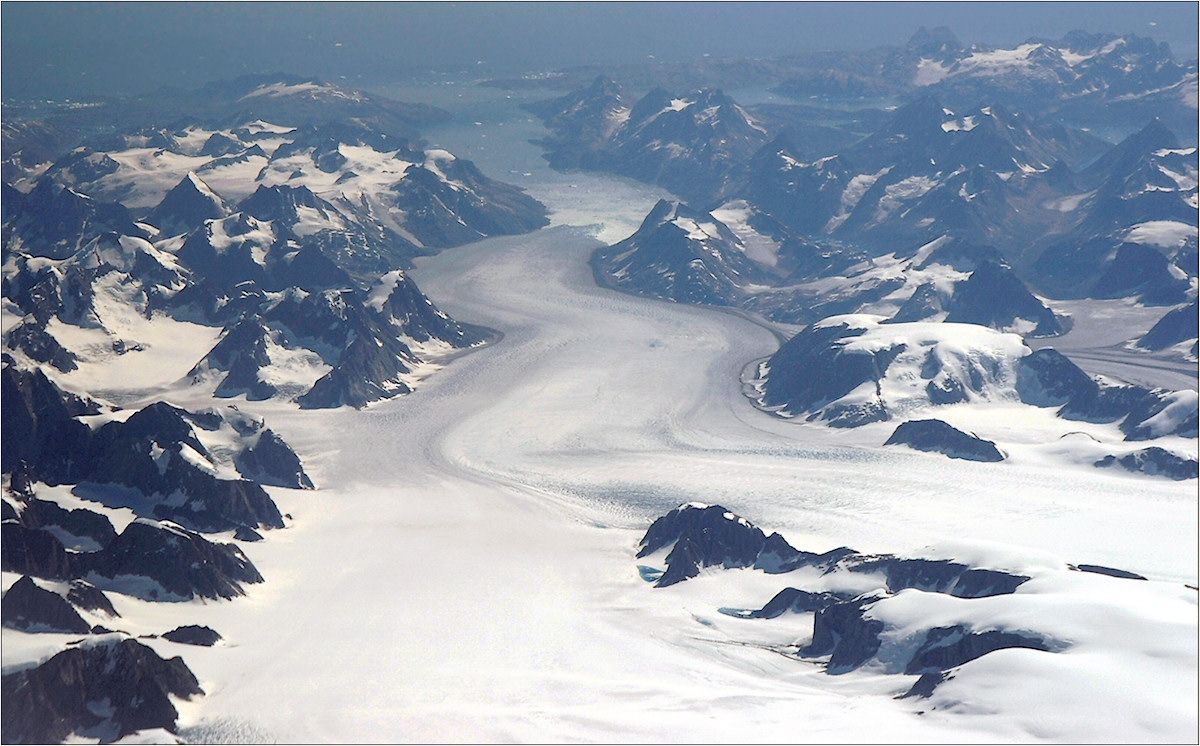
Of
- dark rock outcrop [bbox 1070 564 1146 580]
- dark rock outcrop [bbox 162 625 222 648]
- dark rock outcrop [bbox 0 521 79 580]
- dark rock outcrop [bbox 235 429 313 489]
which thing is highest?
dark rock outcrop [bbox 0 521 79 580]

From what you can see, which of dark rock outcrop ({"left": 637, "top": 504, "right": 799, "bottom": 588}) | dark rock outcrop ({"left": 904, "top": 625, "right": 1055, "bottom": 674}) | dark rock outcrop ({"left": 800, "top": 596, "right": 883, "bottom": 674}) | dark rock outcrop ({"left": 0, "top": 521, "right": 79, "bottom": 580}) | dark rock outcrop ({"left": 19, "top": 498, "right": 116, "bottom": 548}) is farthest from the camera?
dark rock outcrop ({"left": 637, "top": 504, "right": 799, "bottom": 588})

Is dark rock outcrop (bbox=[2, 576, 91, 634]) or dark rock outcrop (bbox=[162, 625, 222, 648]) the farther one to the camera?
dark rock outcrop (bbox=[162, 625, 222, 648])

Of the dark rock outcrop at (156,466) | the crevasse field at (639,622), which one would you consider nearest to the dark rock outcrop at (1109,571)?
the crevasse field at (639,622)

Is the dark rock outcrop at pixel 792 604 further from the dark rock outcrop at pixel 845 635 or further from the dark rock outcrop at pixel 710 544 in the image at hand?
the dark rock outcrop at pixel 710 544

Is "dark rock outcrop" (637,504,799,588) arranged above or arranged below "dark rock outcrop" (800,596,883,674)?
below

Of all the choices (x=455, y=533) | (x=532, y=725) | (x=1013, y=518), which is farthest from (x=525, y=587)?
(x=1013, y=518)

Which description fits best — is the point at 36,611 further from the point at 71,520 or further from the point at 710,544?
the point at 710,544

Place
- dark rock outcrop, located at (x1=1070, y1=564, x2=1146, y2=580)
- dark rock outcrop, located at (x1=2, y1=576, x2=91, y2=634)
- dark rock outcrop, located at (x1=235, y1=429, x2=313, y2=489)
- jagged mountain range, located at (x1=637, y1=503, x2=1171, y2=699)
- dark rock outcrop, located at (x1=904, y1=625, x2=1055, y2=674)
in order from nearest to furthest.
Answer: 1. dark rock outcrop, located at (x1=904, y1=625, x2=1055, y2=674)
2. dark rock outcrop, located at (x1=2, y1=576, x2=91, y2=634)
3. jagged mountain range, located at (x1=637, y1=503, x2=1171, y2=699)
4. dark rock outcrop, located at (x1=1070, y1=564, x2=1146, y2=580)
5. dark rock outcrop, located at (x1=235, y1=429, x2=313, y2=489)

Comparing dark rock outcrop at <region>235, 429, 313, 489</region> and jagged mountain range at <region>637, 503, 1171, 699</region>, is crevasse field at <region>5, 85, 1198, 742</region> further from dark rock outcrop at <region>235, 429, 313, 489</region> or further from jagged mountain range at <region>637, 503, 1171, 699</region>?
dark rock outcrop at <region>235, 429, 313, 489</region>

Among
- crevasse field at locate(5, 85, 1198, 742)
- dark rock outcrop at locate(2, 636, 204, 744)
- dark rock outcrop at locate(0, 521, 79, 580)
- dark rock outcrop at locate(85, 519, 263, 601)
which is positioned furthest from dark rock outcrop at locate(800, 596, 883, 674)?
dark rock outcrop at locate(0, 521, 79, 580)

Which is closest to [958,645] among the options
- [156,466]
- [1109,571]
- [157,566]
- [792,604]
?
[792,604]
